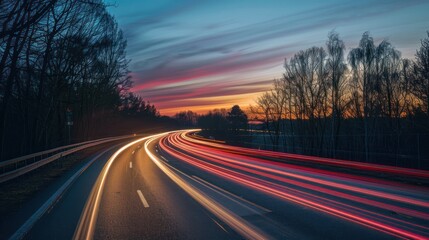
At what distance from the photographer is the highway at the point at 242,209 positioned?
7.44m

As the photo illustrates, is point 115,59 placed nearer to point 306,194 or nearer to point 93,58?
point 93,58

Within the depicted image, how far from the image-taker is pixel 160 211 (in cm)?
966

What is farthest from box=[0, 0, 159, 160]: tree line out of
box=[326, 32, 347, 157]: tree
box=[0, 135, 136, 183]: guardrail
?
box=[326, 32, 347, 157]: tree

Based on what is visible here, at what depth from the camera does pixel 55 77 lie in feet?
108

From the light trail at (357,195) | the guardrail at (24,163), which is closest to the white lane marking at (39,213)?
the guardrail at (24,163)

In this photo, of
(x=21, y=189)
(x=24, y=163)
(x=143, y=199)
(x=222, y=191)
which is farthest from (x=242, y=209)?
(x=24, y=163)

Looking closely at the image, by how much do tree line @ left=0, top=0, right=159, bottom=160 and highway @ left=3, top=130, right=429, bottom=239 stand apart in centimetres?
642

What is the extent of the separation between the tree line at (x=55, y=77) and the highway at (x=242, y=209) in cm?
642

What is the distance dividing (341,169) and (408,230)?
11.9 metres

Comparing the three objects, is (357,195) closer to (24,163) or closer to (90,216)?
(90,216)

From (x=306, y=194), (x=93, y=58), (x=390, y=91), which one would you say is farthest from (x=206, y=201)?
(x=390, y=91)

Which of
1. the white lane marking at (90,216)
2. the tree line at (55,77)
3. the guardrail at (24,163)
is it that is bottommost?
the white lane marking at (90,216)

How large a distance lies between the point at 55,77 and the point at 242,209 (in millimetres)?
27761

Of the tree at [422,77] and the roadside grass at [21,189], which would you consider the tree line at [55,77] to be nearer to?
the roadside grass at [21,189]
